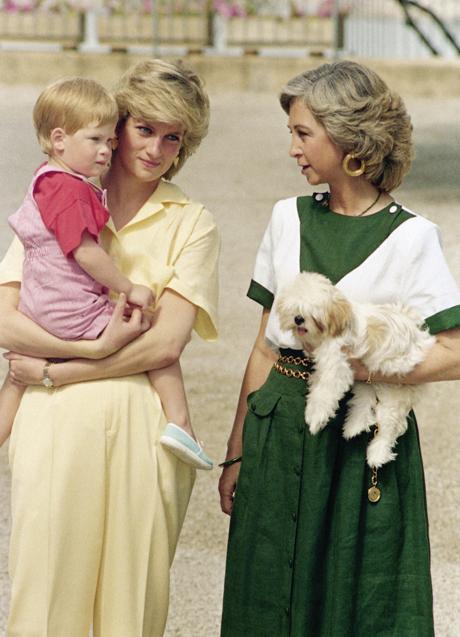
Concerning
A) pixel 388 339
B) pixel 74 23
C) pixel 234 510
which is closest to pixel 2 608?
pixel 234 510

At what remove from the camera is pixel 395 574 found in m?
3.51

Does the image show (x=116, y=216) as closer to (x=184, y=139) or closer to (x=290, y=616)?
(x=184, y=139)

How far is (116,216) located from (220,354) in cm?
483

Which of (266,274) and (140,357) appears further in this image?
(266,274)

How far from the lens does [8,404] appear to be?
11.9ft

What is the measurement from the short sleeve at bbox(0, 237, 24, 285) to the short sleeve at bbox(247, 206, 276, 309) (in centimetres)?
65

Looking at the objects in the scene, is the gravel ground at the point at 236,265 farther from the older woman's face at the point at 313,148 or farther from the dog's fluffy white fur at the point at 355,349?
the older woman's face at the point at 313,148

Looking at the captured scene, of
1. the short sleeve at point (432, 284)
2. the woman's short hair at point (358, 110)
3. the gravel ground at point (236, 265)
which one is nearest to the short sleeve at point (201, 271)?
the woman's short hair at point (358, 110)

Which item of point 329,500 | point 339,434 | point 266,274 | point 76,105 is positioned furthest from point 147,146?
point 329,500

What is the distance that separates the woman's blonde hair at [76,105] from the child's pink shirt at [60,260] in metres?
0.13

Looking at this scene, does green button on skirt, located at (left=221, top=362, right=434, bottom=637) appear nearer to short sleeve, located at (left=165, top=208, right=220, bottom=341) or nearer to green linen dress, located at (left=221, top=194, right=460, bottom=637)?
green linen dress, located at (left=221, top=194, right=460, bottom=637)

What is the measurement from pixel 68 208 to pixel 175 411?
2.09 ft

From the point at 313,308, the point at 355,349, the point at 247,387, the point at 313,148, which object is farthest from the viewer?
the point at 247,387

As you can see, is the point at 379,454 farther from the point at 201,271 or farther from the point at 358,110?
the point at 358,110
